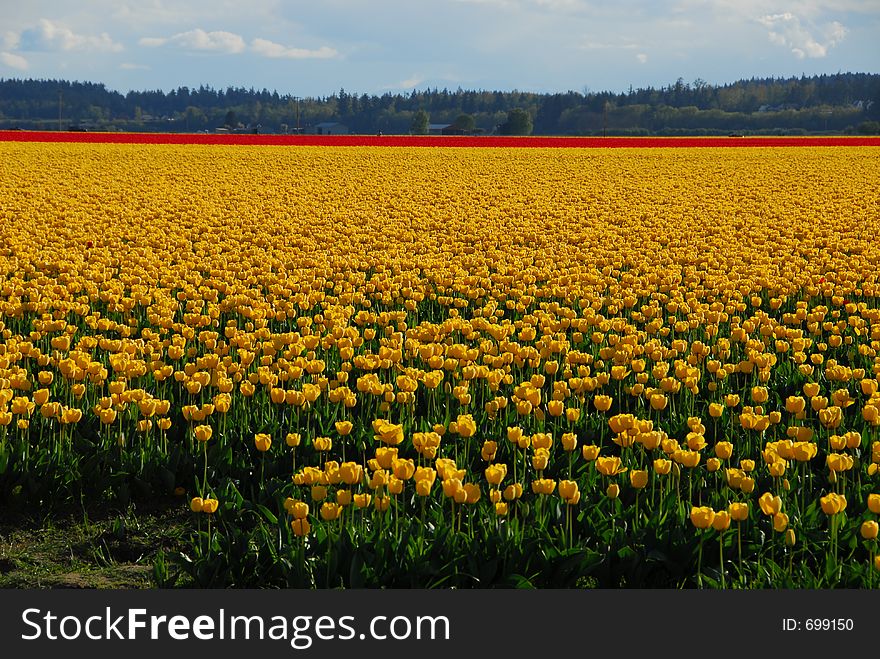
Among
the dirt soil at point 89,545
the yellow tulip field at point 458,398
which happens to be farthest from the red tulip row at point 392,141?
the dirt soil at point 89,545

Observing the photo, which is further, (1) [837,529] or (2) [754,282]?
(2) [754,282]

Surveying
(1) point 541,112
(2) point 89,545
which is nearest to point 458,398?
(2) point 89,545

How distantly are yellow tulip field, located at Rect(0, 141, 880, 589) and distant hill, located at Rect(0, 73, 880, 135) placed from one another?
10026cm

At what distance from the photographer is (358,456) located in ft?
19.4

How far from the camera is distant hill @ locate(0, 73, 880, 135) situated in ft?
408

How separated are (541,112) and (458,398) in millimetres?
156308

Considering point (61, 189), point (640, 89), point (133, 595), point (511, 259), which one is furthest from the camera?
point (640, 89)

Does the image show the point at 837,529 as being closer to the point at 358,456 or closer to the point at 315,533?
the point at 315,533

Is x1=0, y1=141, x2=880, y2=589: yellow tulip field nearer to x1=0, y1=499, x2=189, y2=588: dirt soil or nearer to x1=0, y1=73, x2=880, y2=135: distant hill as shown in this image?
x1=0, y1=499, x2=189, y2=588: dirt soil

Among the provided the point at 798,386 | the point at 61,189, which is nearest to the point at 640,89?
the point at 61,189

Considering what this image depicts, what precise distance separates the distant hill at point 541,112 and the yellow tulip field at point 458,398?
10026cm

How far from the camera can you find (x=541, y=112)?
158m

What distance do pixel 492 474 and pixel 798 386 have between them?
388 cm

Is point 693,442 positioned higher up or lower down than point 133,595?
higher up
